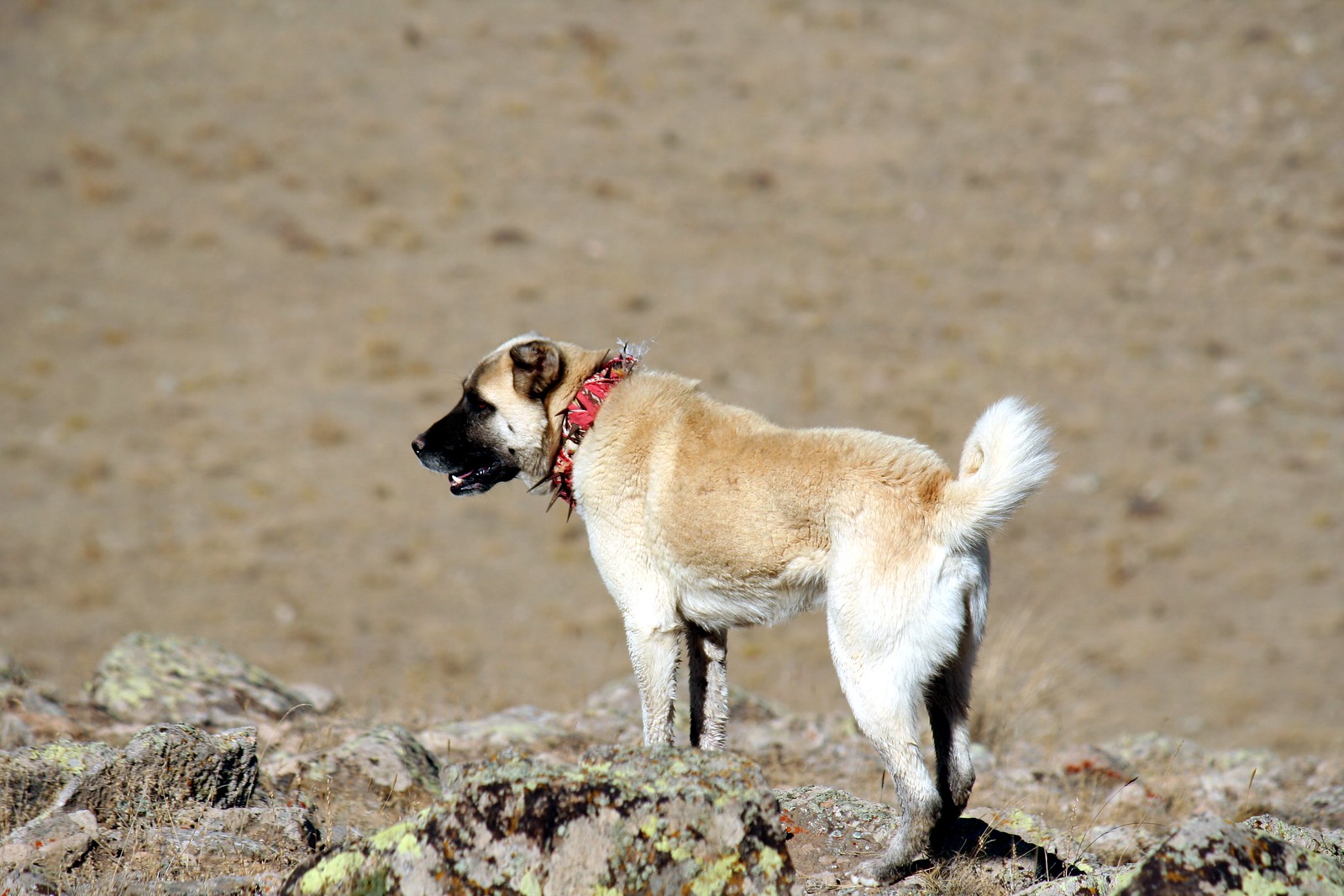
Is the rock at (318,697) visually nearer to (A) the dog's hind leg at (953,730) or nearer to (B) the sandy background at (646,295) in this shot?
(B) the sandy background at (646,295)

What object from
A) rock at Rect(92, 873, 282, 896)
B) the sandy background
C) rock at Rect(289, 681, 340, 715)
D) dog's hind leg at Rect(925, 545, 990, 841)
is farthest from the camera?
the sandy background

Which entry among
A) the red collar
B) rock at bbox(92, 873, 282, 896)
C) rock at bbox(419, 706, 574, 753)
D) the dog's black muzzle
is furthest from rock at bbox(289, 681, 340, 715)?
rock at bbox(92, 873, 282, 896)

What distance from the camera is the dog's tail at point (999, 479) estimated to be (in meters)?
4.31

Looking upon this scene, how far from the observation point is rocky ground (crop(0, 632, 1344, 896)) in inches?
137

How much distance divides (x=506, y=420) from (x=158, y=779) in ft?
7.06

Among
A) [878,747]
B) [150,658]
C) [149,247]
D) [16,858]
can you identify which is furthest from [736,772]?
[149,247]

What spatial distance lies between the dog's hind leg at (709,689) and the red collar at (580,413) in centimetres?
89

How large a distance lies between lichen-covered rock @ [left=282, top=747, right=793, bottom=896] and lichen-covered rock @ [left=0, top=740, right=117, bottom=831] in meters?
2.31

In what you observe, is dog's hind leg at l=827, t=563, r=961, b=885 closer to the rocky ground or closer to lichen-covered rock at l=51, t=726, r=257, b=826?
the rocky ground

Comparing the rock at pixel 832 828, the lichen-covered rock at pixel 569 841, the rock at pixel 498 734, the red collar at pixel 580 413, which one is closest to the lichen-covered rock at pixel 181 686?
the rock at pixel 498 734

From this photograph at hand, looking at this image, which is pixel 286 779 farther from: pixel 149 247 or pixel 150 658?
pixel 149 247

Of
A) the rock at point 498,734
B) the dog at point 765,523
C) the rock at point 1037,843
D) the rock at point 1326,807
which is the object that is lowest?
the rock at point 1326,807

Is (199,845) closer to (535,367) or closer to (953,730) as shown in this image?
(535,367)

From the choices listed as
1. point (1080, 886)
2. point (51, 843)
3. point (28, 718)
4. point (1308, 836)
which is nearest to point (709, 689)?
point (1080, 886)
